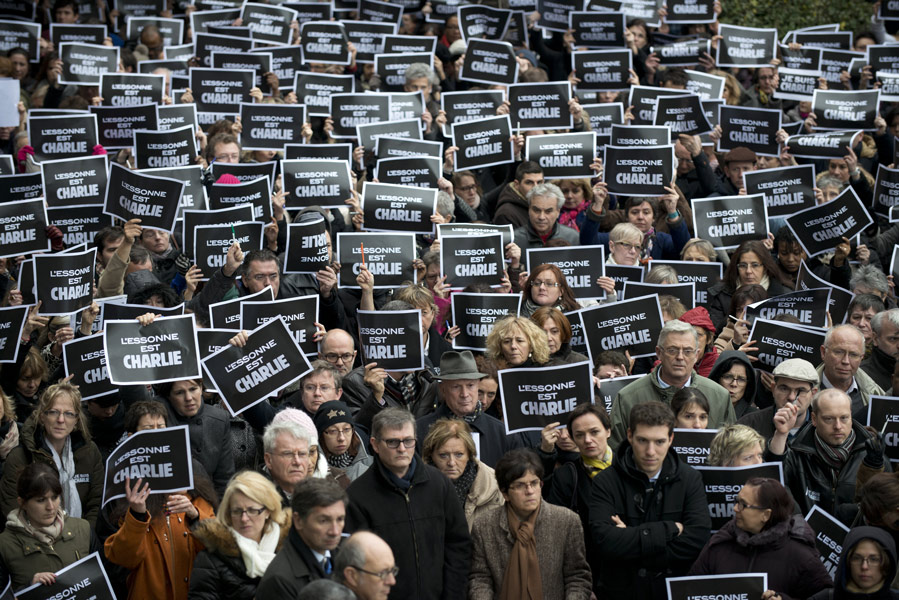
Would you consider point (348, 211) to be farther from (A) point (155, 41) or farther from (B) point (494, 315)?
(A) point (155, 41)

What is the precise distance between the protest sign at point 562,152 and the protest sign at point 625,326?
3658 mm

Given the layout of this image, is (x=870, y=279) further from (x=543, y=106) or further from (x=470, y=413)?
(x=543, y=106)

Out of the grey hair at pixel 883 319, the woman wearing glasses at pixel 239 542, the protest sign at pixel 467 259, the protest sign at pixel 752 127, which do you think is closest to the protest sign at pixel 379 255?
the protest sign at pixel 467 259

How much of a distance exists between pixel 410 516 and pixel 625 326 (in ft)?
11.5

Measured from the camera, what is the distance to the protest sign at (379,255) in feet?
39.1

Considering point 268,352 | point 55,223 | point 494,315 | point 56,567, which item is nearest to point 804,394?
point 494,315

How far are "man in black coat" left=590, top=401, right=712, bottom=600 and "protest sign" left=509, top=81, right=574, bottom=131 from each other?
25.7 feet

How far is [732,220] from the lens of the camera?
512 inches

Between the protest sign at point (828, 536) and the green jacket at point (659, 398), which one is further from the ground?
the green jacket at point (659, 398)

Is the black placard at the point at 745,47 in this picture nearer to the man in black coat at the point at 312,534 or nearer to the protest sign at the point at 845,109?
the protest sign at the point at 845,109

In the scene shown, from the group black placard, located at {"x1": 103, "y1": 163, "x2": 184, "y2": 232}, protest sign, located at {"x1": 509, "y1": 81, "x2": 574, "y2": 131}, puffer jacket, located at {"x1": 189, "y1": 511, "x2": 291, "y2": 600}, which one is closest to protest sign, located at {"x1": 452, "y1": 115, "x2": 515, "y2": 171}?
protest sign, located at {"x1": 509, "y1": 81, "x2": 574, "y2": 131}

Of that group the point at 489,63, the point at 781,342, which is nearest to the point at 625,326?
the point at 781,342

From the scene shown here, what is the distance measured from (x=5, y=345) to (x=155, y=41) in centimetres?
870

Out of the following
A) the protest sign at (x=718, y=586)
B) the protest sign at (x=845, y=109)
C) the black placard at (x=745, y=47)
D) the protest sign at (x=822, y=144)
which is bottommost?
the protest sign at (x=718, y=586)
